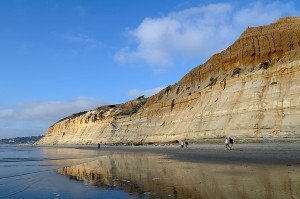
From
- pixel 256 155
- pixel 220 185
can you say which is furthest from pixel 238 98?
pixel 220 185

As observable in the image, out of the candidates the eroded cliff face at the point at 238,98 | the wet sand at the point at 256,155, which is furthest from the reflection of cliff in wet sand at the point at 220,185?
the eroded cliff face at the point at 238,98

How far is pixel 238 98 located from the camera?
37.9 m

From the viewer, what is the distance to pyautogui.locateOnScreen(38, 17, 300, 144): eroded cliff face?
3145 centimetres

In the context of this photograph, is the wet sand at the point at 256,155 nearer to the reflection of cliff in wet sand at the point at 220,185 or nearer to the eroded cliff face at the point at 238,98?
the eroded cliff face at the point at 238,98

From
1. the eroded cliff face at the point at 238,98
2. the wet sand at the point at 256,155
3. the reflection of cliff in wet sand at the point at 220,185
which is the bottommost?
the reflection of cliff in wet sand at the point at 220,185

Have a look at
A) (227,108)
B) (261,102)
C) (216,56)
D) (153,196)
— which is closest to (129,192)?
(153,196)

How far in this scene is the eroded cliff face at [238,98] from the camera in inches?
1238

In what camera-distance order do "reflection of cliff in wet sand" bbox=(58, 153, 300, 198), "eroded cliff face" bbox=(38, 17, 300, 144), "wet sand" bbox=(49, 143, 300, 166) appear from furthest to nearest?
"eroded cliff face" bbox=(38, 17, 300, 144)
"wet sand" bbox=(49, 143, 300, 166)
"reflection of cliff in wet sand" bbox=(58, 153, 300, 198)

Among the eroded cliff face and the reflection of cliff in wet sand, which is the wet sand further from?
the reflection of cliff in wet sand

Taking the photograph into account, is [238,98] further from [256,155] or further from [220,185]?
[220,185]

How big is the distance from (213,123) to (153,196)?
30550 mm

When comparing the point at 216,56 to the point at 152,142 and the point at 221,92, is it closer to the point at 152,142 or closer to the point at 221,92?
the point at 221,92

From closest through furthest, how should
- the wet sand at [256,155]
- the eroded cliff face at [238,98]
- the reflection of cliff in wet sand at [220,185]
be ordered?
the reflection of cliff in wet sand at [220,185], the wet sand at [256,155], the eroded cliff face at [238,98]

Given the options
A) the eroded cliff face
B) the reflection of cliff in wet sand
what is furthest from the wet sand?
the reflection of cliff in wet sand
